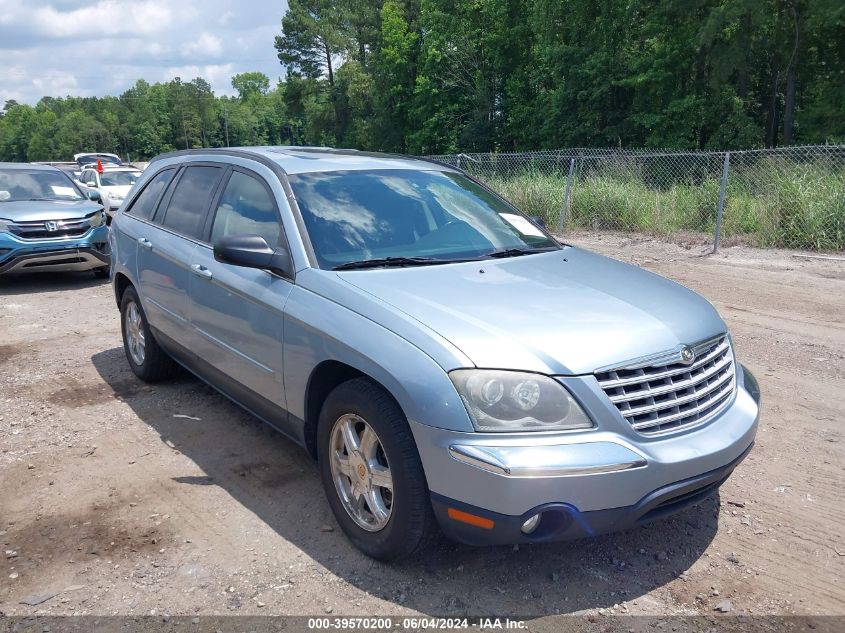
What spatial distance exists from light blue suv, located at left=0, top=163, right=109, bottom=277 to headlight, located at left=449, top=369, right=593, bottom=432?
A: 29.0ft

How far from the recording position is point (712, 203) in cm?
1362

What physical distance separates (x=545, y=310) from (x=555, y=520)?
879 mm

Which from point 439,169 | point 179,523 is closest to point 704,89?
point 439,169

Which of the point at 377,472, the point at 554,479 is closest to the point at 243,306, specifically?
the point at 377,472

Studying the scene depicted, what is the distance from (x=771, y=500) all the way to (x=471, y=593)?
180 centimetres

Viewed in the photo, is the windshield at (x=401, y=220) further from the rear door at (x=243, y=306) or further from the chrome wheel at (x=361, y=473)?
the chrome wheel at (x=361, y=473)

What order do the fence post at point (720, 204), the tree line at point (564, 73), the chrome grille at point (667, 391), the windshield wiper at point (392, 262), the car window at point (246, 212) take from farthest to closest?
the tree line at point (564, 73)
the fence post at point (720, 204)
the car window at point (246, 212)
the windshield wiper at point (392, 262)
the chrome grille at point (667, 391)

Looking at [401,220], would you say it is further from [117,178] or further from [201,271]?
[117,178]

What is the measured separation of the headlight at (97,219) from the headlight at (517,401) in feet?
29.9

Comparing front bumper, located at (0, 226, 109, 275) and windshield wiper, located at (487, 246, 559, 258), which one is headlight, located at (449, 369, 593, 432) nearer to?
windshield wiper, located at (487, 246, 559, 258)

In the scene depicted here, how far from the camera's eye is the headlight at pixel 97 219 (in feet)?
33.8

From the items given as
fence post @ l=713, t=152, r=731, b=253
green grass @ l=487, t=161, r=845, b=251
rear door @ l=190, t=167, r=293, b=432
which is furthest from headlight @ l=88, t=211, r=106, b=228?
fence post @ l=713, t=152, r=731, b=253

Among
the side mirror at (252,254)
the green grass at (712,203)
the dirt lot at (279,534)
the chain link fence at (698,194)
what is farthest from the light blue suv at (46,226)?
the green grass at (712,203)

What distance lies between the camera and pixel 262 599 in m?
3.01
